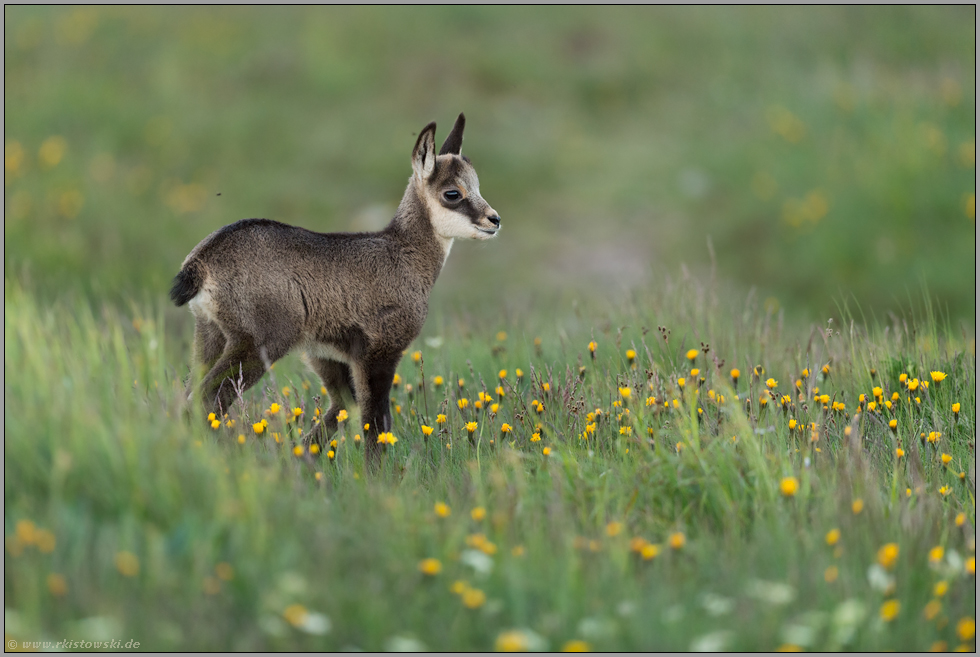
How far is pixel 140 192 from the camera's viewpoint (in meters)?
12.0

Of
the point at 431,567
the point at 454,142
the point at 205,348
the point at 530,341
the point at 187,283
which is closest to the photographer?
the point at 431,567

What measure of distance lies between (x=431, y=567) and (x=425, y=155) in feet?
10.00

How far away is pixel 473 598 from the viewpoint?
3.24 metres

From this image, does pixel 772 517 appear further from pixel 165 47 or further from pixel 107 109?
pixel 165 47

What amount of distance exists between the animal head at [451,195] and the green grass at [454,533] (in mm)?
1433

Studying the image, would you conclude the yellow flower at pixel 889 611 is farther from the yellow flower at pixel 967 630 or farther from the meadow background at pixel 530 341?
the yellow flower at pixel 967 630

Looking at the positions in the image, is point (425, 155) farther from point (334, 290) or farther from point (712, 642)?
point (712, 642)

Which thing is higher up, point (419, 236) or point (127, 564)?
point (419, 236)

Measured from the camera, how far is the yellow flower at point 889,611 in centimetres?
327

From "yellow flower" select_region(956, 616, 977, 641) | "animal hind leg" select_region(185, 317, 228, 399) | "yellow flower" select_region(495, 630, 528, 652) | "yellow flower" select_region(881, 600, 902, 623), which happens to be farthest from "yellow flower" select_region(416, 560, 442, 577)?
"animal hind leg" select_region(185, 317, 228, 399)

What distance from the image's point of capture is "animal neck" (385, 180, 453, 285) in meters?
5.91

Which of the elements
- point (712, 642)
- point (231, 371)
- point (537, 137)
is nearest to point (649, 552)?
point (712, 642)

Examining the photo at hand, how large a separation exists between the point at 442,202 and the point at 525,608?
310 centimetres

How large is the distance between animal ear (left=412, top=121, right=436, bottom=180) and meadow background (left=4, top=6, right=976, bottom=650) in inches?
55.0
